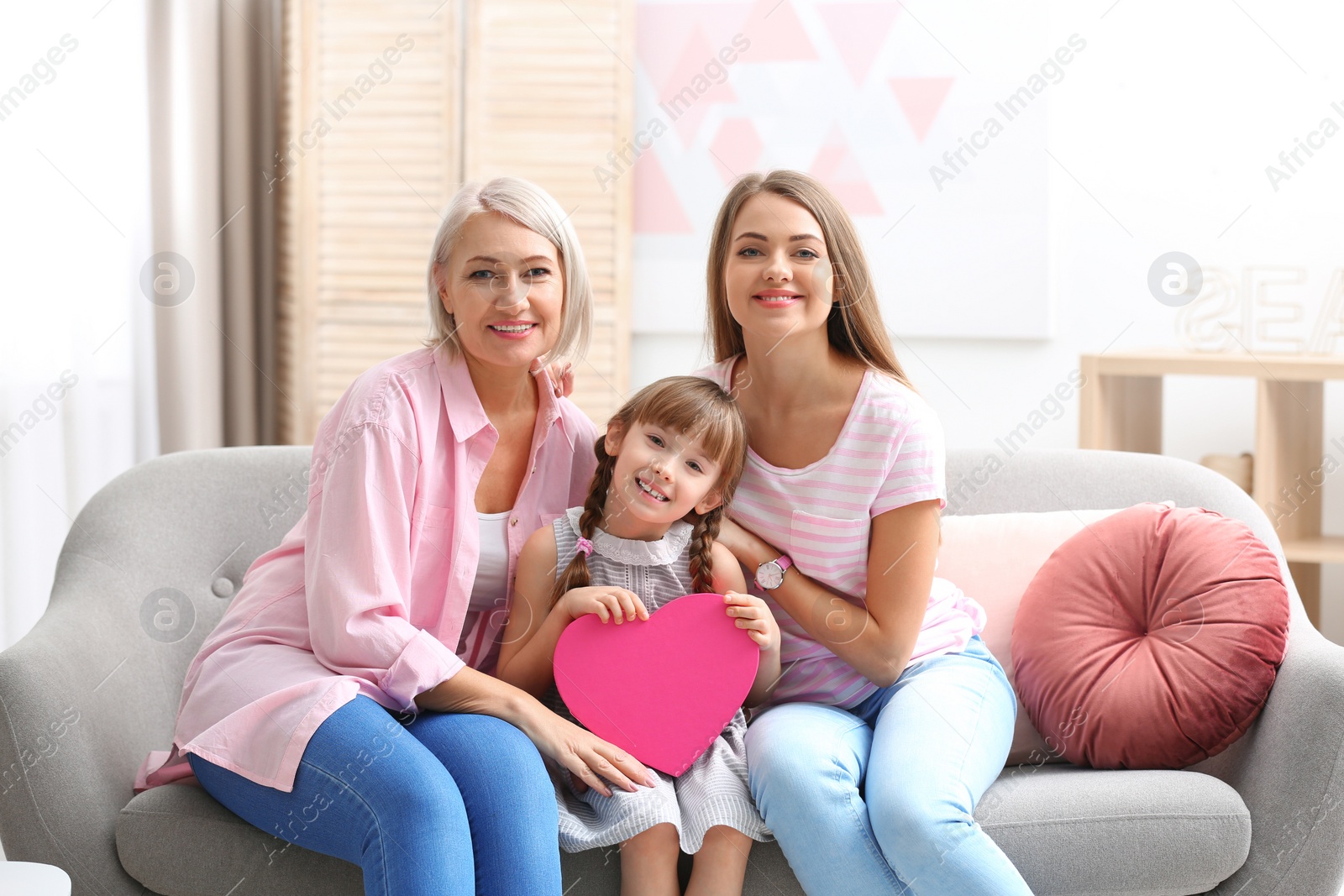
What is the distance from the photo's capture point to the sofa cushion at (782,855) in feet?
4.48

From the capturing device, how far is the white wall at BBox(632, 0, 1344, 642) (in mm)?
2939

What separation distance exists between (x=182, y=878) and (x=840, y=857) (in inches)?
31.4

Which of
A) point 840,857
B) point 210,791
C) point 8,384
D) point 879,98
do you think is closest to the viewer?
point 840,857

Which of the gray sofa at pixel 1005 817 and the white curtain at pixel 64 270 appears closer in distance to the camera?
the gray sofa at pixel 1005 817

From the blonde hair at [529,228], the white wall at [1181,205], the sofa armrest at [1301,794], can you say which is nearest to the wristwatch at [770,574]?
the blonde hair at [529,228]

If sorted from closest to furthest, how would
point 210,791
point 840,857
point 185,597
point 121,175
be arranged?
point 840,857, point 210,791, point 185,597, point 121,175

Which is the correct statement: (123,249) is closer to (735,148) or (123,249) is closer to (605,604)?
(735,148)

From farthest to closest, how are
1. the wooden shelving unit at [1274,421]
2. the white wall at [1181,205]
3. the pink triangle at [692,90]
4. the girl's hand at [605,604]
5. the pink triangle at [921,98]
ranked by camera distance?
the pink triangle at [692,90] → the pink triangle at [921,98] → the white wall at [1181,205] → the wooden shelving unit at [1274,421] → the girl's hand at [605,604]

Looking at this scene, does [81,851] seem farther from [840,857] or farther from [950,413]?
[950,413]

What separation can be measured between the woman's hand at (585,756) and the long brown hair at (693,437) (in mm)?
184

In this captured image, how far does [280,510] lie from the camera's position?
1.84m

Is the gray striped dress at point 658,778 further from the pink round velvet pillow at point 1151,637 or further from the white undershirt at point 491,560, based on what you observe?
the pink round velvet pillow at point 1151,637

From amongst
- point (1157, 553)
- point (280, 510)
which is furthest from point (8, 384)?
point (1157, 553)

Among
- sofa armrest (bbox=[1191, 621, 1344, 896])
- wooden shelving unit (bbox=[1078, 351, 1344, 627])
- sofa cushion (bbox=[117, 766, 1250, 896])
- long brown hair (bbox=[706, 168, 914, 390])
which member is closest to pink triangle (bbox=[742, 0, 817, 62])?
wooden shelving unit (bbox=[1078, 351, 1344, 627])
